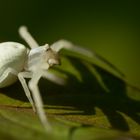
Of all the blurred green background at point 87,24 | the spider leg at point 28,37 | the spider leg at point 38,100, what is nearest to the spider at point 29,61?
the spider leg at point 38,100

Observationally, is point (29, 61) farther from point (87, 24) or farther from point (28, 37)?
point (87, 24)

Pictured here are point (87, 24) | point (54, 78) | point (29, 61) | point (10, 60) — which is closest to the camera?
point (54, 78)

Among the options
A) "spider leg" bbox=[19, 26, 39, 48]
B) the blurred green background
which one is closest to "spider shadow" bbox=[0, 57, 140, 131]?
"spider leg" bbox=[19, 26, 39, 48]

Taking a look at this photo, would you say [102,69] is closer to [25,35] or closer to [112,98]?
[112,98]

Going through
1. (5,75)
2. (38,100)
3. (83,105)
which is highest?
(5,75)

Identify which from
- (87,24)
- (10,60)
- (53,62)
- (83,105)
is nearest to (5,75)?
(10,60)

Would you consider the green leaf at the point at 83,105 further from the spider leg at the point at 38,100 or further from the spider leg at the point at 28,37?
the spider leg at the point at 28,37
